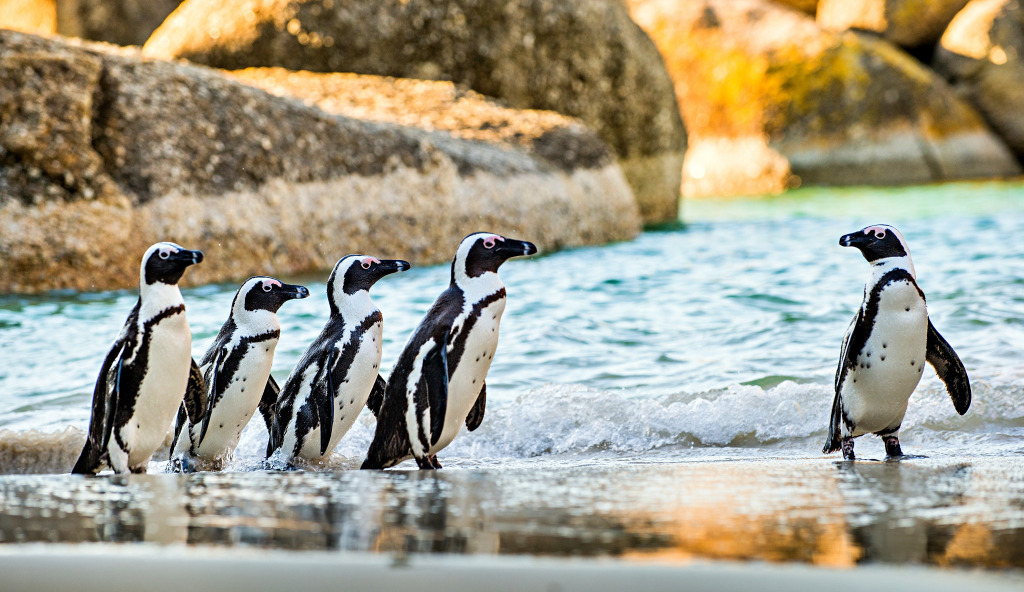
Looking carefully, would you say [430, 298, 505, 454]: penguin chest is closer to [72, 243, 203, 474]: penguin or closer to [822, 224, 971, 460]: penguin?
[72, 243, 203, 474]: penguin

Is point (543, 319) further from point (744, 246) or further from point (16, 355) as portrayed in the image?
point (744, 246)

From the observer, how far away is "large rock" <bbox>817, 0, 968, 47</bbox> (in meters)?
21.6

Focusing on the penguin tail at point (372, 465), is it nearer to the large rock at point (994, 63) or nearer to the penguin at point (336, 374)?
the penguin at point (336, 374)

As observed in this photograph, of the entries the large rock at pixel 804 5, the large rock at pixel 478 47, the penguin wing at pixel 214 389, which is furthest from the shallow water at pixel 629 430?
the large rock at pixel 804 5

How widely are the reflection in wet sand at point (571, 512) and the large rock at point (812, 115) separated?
16.9m

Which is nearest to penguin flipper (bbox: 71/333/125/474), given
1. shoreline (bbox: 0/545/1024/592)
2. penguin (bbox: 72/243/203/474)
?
penguin (bbox: 72/243/203/474)

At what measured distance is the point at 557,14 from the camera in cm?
1144

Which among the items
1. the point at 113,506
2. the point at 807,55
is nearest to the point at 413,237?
the point at 113,506

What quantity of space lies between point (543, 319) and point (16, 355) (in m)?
2.78

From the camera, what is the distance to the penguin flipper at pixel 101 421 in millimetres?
3469

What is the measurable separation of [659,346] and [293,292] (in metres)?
2.31

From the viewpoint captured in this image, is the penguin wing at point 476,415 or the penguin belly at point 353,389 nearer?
the penguin belly at point 353,389

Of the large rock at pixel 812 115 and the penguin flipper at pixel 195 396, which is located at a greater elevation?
the large rock at pixel 812 115

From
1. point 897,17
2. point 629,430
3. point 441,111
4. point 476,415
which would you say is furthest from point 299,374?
point 897,17
